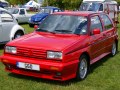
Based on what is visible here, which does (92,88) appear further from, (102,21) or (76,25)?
(102,21)

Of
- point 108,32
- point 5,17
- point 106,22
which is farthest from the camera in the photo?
→ point 5,17

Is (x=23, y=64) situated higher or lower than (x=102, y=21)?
lower

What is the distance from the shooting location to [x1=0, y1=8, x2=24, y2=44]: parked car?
1062cm

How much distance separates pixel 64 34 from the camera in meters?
7.13

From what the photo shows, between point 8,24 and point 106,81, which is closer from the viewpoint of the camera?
point 106,81

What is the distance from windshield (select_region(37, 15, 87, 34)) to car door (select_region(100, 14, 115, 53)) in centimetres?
129

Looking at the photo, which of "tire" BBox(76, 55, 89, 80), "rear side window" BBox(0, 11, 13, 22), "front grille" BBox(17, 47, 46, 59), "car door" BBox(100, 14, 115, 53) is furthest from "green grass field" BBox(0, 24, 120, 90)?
"rear side window" BBox(0, 11, 13, 22)

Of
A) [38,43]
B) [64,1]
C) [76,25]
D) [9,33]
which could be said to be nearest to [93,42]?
[76,25]

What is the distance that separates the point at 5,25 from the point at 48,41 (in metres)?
4.59

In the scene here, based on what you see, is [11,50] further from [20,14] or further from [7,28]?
[20,14]

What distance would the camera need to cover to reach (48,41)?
259 inches

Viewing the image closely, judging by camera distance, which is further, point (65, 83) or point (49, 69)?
point (65, 83)

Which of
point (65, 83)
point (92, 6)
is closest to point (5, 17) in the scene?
point (65, 83)

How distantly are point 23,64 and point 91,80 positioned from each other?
1647 mm
